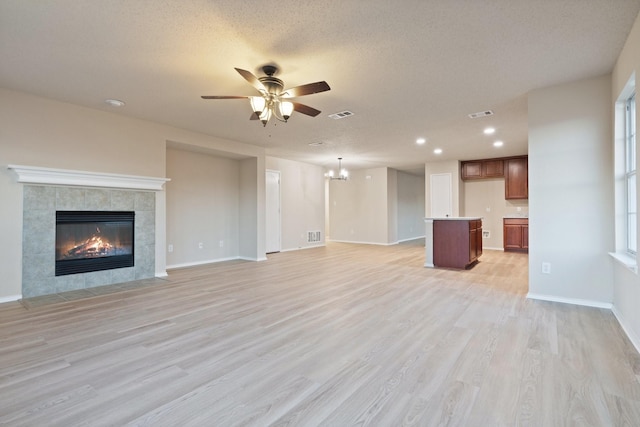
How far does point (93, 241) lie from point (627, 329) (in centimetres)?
652

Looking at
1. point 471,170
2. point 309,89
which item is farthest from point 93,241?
point 471,170

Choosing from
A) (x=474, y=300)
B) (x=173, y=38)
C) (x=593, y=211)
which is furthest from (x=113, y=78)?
(x=593, y=211)

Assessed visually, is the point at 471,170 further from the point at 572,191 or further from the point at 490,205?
A: the point at 572,191

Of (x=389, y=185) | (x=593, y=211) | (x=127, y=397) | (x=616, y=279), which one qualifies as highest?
(x=389, y=185)

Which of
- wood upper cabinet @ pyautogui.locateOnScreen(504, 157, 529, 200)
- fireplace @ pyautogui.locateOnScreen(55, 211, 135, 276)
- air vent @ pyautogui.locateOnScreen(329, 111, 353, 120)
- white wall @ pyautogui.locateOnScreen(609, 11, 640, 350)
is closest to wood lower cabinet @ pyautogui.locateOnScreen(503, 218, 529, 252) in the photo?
wood upper cabinet @ pyautogui.locateOnScreen(504, 157, 529, 200)

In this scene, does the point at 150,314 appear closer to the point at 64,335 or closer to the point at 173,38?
the point at 64,335

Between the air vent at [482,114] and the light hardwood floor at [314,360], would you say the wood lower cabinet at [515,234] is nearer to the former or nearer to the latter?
the air vent at [482,114]

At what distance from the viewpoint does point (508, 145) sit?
6965 mm

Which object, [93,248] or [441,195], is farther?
[441,195]

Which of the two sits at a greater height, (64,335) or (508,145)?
(508,145)

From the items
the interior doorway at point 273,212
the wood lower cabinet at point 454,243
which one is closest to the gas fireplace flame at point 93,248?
the interior doorway at point 273,212

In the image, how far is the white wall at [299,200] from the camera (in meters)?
8.67

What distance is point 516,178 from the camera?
822cm

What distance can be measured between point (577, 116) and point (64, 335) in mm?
5772
